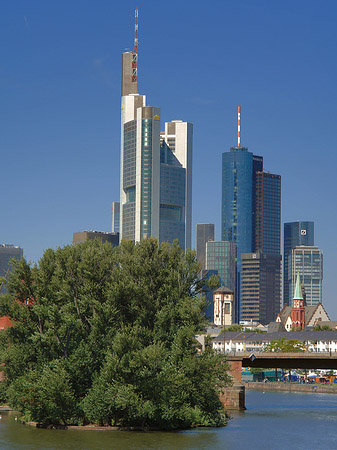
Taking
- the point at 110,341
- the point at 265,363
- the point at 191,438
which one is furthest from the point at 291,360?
the point at 191,438

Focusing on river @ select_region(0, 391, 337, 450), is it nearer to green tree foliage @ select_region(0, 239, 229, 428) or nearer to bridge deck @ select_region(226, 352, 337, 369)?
green tree foliage @ select_region(0, 239, 229, 428)

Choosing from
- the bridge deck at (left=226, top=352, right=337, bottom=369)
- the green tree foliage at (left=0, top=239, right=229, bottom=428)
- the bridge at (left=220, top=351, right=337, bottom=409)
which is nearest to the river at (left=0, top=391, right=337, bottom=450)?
the green tree foliage at (left=0, top=239, right=229, bottom=428)

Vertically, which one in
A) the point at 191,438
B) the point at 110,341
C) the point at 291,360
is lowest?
the point at 191,438

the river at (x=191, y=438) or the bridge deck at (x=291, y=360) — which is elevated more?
the bridge deck at (x=291, y=360)

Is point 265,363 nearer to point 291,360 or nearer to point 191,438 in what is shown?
point 291,360

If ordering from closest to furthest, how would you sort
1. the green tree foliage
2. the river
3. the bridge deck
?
1. the river
2. the green tree foliage
3. the bridge deck

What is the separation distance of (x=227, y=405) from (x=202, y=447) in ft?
172

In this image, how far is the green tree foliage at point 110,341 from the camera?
85.6 metres

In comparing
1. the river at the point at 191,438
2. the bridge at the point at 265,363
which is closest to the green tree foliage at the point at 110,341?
the river at the point at 191,438

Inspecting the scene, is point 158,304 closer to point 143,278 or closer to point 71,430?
point 143,278

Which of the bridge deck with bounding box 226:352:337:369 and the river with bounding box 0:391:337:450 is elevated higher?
the bridge deck with bounding box 226:352:337:369

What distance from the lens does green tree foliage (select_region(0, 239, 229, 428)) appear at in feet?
281

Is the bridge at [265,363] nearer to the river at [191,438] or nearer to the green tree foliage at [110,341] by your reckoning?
→ the river at [191,438]

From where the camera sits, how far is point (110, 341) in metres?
88.6
